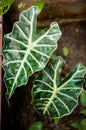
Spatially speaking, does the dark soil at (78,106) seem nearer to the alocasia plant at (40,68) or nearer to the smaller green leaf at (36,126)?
the smaller green leaf at (36,126)

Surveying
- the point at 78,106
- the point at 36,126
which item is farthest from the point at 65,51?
the point at 36,126

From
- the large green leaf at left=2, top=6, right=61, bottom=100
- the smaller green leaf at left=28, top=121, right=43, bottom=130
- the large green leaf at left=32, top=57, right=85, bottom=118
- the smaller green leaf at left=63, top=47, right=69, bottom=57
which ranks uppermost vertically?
the large green leaf at left=2, top=6, right=61, bottom=100

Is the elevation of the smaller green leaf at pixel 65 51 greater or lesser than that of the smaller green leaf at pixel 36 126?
greater

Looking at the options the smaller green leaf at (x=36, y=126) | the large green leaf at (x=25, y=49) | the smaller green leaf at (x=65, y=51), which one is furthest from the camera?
the smaller green leaf at (x=65, y=51)

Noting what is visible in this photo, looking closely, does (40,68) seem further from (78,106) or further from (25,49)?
(78,106)

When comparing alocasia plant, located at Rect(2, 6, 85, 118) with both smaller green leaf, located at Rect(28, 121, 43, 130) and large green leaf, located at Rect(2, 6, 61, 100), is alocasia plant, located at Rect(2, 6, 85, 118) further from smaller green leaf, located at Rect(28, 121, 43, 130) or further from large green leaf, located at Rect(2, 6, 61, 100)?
smaller green leaf, located at Rect(28, 121, 43, 130)

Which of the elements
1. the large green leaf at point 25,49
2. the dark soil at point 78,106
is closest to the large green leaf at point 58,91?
the large green leaf at point 25,49

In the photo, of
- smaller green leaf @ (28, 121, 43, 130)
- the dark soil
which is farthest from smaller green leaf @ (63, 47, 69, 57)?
smaller green leaf @ (28, 121, 43, 130)

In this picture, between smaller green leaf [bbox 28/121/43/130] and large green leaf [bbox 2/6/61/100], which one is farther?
smaller green leaf [bbox 28/121/43/130]
